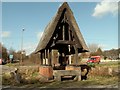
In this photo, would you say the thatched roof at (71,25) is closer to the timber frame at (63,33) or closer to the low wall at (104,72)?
the timber frame at (63,33)

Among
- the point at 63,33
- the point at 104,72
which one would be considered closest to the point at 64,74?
the point at 63,33

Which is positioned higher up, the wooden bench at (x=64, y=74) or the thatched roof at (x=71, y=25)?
the thatched roof at (x=71, y=25)

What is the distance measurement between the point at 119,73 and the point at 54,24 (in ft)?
19.8

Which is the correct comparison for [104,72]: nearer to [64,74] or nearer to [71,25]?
[64,74]

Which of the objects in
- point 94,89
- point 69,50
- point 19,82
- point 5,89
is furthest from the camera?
point 69,50

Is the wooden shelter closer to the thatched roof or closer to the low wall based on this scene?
the thatched roof

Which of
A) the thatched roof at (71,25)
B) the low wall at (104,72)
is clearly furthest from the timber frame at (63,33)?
the low wall at (104,72)

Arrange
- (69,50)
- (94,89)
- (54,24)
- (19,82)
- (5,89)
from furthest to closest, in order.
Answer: (69,50) → (54,24) → (19,82) → (5,89) → (94,89)

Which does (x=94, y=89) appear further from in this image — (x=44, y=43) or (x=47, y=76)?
(x=44, y=43)

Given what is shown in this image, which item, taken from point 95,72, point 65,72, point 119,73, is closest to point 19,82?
point 65,72

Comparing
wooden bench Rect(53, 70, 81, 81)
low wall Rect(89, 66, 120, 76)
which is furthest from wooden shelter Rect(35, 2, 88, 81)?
low wall Rect(89, 66, 120, 76)

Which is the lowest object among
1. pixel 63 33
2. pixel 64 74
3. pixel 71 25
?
pixel 64 74

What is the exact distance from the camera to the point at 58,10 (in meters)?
18.6

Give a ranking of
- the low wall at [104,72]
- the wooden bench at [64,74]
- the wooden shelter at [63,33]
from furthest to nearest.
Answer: the low wall at [104,72] → the wooden shelter at [63,33] → the wooden bench at [64,74]
